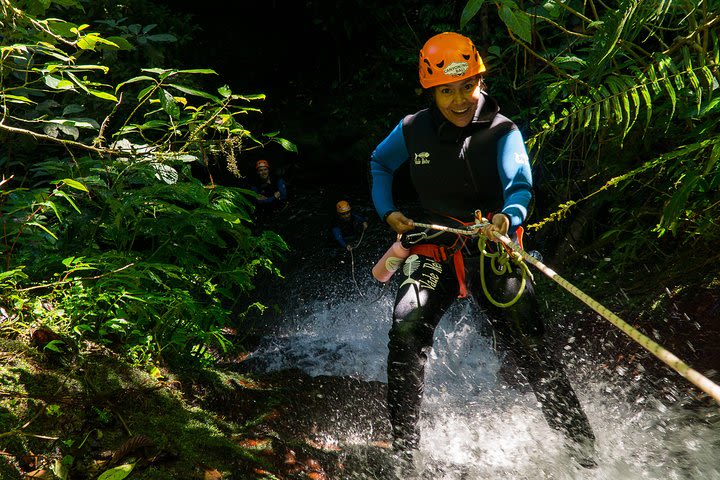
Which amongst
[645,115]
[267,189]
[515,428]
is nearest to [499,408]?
[515,428]

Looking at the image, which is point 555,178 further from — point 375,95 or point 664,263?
point 375,95

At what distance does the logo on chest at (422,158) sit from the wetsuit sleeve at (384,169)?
24 centimetres

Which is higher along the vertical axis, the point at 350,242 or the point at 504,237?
the point at 504,237

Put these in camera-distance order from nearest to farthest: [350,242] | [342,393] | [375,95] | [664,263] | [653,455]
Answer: [653,455], [342,393], [664,263], [350,242], [375,95]

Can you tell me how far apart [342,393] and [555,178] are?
125 inches

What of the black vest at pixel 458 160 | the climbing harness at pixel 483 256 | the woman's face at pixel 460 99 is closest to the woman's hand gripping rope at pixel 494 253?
the climbing harness at pixel 483 256

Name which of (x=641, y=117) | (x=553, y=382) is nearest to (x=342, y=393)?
(x=553, y=382)

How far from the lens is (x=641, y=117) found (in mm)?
4844

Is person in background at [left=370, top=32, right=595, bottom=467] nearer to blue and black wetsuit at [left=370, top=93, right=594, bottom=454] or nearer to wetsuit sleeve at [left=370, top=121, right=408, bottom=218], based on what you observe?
blue and black wetsuit at [left=370, top=93, right=594, bottom=454]

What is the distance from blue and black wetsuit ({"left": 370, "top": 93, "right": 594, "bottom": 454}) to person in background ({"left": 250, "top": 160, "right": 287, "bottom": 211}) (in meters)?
6.49

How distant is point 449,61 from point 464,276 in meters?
1.21

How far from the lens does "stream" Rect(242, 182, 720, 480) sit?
3398 millimetres

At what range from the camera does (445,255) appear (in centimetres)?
371

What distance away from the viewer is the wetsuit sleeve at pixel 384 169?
13.4 feet
